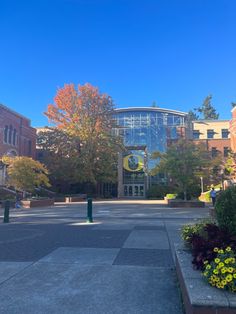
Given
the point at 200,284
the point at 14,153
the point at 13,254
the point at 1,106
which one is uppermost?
the point at 1,106

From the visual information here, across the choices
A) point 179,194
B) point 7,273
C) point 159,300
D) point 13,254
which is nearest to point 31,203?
point 179,194

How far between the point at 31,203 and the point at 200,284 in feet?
76.2

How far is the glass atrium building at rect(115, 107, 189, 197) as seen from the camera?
165 feet

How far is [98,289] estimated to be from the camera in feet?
15.0

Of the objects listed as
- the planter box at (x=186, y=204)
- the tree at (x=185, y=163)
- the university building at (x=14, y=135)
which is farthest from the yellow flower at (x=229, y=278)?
the university building at (x=14, y=135)

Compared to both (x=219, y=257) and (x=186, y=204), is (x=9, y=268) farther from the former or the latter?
(x=186, y=204)

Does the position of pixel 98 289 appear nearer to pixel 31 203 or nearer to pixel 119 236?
pixel 119 236

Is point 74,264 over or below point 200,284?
below

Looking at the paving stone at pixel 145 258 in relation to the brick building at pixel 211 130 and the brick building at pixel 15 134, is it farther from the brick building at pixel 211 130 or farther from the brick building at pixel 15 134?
the brick building at pixel 211 130

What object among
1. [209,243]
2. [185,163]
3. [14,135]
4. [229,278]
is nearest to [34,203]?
[185,163]

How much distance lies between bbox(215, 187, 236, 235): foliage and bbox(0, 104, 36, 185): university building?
34848 millimetres

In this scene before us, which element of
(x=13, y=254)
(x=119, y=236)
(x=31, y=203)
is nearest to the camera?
(x=13, y=254)

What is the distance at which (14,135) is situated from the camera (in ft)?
143

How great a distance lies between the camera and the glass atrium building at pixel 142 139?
50.3 metres
